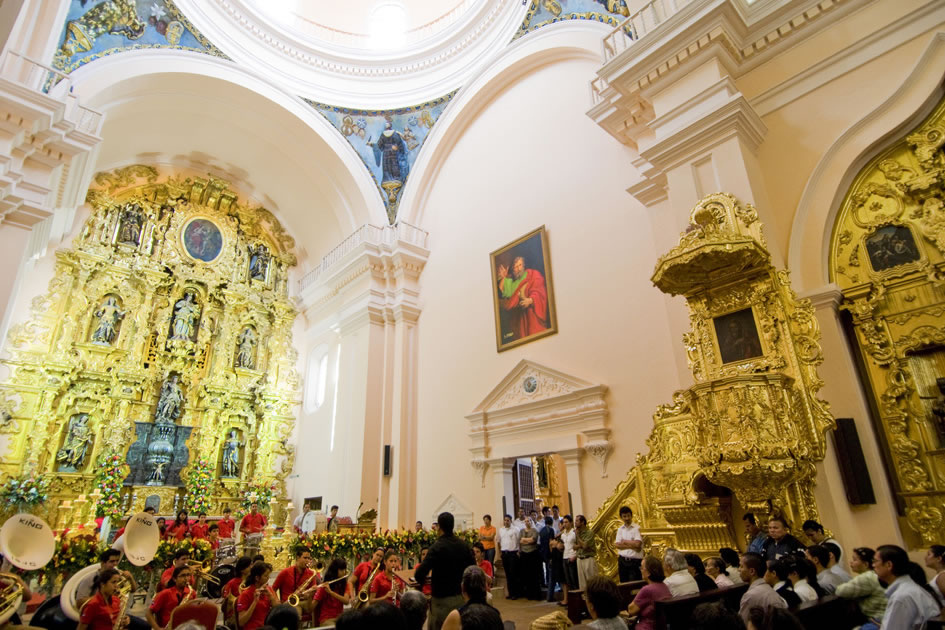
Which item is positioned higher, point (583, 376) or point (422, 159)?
point (422, 159)

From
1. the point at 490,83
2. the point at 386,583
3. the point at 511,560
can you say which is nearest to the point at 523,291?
the point at 511,560

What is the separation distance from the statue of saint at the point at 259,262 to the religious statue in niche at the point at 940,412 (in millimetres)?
15467

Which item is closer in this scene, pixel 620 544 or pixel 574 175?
pixel 620 544

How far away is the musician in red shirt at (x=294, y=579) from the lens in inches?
192

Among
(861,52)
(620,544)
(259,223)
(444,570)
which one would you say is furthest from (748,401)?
(259,223)

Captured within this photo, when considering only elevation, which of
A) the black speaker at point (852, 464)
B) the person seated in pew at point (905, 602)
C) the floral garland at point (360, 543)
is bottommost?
the person seated in pew at point (905, 602)

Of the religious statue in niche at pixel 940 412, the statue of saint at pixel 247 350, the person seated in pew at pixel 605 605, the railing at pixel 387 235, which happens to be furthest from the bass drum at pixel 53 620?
the statue of saint at pixel 247 350

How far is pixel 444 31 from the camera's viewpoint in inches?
555

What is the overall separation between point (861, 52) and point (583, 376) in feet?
18.4

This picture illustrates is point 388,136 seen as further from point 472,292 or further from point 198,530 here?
point 198,530

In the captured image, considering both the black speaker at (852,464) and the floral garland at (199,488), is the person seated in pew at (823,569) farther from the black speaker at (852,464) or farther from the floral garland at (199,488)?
the floral garland at (199,488)

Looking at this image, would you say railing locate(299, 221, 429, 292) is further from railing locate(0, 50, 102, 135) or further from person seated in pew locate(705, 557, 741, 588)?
person seated in pew locate(705, 557, 741, 588)

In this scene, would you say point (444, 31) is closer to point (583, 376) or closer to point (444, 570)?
point (583, 376)

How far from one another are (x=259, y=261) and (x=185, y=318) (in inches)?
115
